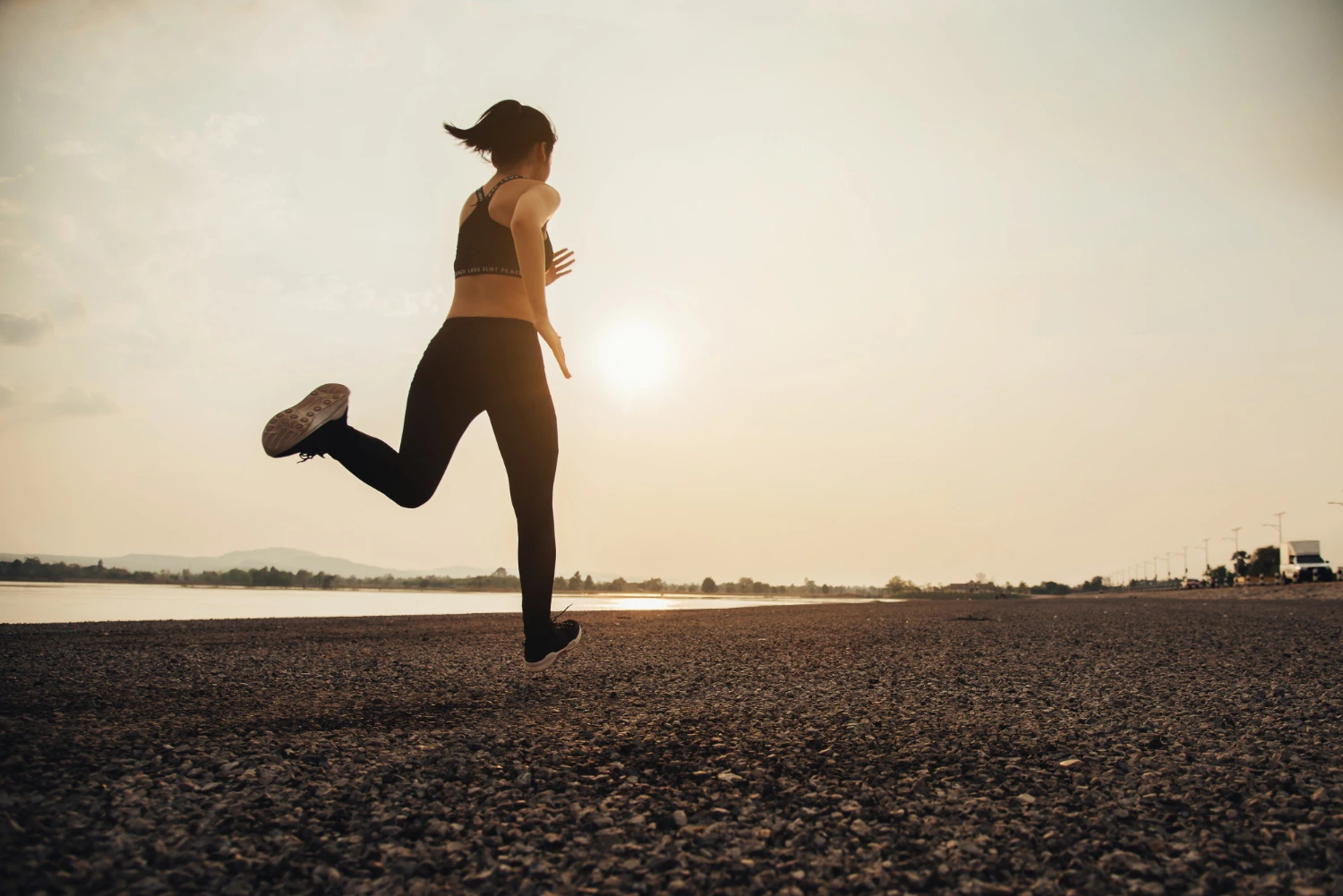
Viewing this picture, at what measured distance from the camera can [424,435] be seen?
374 cm

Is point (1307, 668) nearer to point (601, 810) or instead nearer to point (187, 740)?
point (601, 810)

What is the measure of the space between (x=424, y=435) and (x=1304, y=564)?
64077mm

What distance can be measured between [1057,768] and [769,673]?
2629 millimetres

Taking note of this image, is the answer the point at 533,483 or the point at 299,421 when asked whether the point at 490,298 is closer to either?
the point at 533,483

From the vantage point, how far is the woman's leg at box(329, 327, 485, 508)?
355 cm

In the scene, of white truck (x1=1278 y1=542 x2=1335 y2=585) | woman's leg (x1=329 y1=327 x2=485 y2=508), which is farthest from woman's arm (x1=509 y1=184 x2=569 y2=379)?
white truck (x1=1278 y1=542 x2=1335 y2=585)

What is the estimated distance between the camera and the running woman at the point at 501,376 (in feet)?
11.9

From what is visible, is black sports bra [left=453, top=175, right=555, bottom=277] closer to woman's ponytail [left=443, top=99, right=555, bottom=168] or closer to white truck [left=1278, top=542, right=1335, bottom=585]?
woman's ponytail [left=443, top=99, right=555, bottom=168]

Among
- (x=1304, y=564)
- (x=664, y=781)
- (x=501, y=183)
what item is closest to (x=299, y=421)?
(x=501, y=183)

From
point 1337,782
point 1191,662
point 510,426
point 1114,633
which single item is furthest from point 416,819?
point 1114,633

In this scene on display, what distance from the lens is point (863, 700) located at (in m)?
4.11

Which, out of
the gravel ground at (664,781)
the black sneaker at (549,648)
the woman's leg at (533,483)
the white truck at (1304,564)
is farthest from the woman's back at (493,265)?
the white truck at (1304,564)

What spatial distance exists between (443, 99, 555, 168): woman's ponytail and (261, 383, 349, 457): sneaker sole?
172 cm

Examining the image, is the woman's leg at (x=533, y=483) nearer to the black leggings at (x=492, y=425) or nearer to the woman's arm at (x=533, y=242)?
the black leggings at (x=492, y=425)
